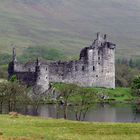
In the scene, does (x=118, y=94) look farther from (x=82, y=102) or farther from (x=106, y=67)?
(x=82, y=102)

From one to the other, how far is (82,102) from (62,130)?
48.1 m

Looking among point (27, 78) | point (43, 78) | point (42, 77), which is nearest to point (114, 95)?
point (43, 78)

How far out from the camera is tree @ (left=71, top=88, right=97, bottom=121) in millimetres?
89819

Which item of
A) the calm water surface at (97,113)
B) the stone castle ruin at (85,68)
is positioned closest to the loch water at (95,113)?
the calm water surface at (97,113)

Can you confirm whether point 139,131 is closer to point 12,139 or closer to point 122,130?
point 122,130

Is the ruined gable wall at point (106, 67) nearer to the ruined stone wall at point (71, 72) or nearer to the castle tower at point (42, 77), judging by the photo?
the ruined stone wall at point (71, 72)

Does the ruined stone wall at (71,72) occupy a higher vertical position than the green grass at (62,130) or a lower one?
higher

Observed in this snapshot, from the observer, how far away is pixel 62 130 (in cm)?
4350

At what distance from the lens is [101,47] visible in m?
150

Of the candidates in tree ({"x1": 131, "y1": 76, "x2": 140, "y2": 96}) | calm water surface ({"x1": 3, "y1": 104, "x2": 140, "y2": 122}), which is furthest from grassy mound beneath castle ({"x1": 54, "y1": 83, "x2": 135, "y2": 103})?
calm water surface ({"x1": 3, "y1": 104, "x2": 140, "y2": 122})

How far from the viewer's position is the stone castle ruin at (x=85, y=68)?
147 meters

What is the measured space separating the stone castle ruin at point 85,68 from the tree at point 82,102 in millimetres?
37222

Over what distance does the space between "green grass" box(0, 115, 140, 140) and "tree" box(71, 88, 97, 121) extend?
37.6 m

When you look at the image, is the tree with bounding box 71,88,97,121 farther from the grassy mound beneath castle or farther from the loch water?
the grassy mound beneath castle
